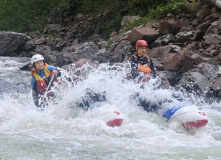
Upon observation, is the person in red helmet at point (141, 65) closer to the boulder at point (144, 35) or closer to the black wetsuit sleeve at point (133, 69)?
the black wetsuit sleeve at point (133, 69)

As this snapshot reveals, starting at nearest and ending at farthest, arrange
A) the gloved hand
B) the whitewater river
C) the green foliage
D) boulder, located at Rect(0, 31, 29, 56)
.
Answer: the whitewater river → the gloved hand → boulder, located at Rect(0, 31, 29, 56) → the green foliage

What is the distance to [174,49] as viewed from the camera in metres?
11.1

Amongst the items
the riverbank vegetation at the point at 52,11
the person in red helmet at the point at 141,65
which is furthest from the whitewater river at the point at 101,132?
the riverbank vegetation at the point at 52,11

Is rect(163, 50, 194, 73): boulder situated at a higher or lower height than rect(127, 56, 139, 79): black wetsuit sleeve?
higher

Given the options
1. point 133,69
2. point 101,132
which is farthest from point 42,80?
point 101,132

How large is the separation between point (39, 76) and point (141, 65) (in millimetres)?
2261

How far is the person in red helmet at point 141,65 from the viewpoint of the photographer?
23.3 feet

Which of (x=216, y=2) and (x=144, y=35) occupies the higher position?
(x=216, y=2)

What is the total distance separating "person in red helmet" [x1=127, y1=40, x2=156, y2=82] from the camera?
23.3 feet

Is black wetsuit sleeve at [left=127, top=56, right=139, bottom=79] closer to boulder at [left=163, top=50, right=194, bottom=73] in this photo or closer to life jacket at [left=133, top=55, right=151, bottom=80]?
life jacket at [left=133, top=55, right=151, bottom=80]

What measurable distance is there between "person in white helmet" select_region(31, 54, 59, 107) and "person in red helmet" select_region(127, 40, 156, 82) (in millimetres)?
1722

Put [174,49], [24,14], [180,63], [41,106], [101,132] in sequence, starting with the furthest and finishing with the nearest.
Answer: [24,14] → [174,49] → [180,63] → [41,106] → [101,132]

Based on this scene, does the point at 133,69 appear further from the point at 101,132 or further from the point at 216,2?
the point at 216,2

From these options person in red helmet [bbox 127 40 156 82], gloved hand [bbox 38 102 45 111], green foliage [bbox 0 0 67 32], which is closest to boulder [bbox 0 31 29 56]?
green foliage [bbox 0 0 67 32]
